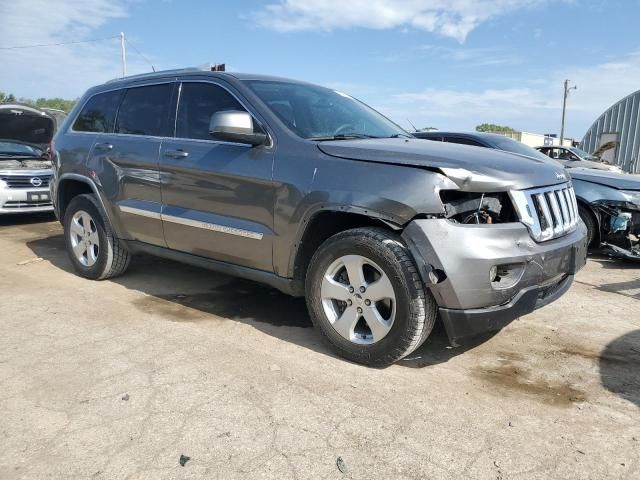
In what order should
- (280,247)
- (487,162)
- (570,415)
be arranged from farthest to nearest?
(280,247), (487,162), (570,415)

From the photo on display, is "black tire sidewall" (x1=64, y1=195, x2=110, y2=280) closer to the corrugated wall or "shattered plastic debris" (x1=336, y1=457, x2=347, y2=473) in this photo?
"shattered plastic debris" (x1=336, y1=457, x2=347, y2=473)

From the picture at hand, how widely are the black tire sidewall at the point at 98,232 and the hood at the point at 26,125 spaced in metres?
5.09

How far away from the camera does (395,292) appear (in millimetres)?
2963

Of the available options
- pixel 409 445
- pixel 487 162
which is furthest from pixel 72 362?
pixel 487 162

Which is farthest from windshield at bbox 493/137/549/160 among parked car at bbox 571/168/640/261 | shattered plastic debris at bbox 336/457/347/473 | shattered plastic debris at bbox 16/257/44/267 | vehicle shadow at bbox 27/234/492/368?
shattered plastic debris at bbox 16/257/44/267

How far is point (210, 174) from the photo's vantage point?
379 cm

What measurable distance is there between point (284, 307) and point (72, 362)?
5.57 feet

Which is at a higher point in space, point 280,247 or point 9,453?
point 280,247

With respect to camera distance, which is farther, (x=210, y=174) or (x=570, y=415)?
(x=210, y=174)

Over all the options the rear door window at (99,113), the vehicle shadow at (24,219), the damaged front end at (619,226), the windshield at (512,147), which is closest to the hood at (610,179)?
the damaged front end at (619,226)

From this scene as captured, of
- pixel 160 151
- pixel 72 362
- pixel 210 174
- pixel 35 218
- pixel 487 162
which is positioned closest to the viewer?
pixel 487 162

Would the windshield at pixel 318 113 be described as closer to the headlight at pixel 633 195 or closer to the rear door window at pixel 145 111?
the rear door window at pixel 145 111

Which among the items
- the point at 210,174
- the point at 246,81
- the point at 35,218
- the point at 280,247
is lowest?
the point at 35,218

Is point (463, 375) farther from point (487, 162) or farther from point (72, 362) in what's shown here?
point (72, 362)
